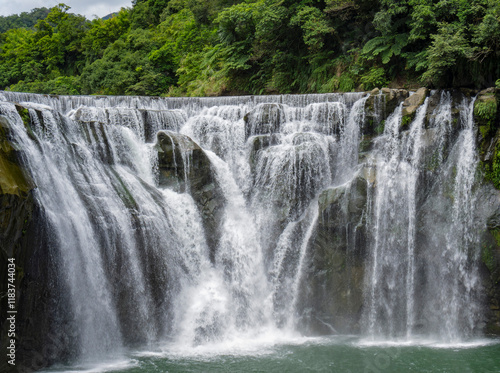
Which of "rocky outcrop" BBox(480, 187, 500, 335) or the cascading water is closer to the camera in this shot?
the cascading water

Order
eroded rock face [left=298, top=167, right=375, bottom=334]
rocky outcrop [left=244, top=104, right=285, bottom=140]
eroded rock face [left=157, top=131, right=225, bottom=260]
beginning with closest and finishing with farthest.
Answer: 1. eroded rock face [left=298, top=167, right=375, bottom=334]
2. eroded rock face [left=157, top=131, right=225, bottom=260]
3. rocky outcrop [left=244, top=104, right=285, bottom=140]

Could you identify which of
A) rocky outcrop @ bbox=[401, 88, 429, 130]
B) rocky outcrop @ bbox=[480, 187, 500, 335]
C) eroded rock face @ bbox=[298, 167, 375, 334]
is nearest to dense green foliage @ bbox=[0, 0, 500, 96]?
rocky outcrop @ bbox=[401, 88, 429, 130]

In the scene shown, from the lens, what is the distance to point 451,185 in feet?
44.2

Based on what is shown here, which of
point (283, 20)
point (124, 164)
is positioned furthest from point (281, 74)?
point (124, 164)

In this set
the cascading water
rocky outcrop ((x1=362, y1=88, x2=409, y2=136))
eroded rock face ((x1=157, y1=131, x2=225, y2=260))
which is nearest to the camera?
the cascading water

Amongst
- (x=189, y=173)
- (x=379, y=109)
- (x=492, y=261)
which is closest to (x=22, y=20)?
(x=189, y=173)

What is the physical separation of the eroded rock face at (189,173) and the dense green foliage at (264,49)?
8.79m

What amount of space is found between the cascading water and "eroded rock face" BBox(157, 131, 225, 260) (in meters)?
0.04

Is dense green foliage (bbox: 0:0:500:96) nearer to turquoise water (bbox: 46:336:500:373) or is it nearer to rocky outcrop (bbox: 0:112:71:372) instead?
turquoise water (bbox: 46:336:500:373)

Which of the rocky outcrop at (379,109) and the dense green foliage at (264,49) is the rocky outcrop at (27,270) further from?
the dense green foliage at (264,49)

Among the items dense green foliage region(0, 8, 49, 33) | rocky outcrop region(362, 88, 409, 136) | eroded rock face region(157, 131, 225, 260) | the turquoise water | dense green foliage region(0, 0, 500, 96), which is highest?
dense green foliage region(0, 8, 49, 33)

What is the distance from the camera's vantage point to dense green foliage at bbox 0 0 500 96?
51.5 ft

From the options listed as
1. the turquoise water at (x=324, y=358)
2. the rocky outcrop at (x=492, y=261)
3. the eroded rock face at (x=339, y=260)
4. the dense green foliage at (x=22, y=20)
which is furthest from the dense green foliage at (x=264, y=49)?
the dense green foliage at (x=22, y=20)

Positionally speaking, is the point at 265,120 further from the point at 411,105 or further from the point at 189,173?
the point at 411,105
